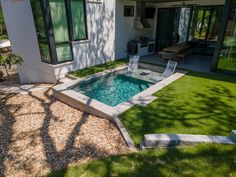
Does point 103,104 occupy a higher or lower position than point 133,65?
lower

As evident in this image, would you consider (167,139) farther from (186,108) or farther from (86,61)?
(86,61)

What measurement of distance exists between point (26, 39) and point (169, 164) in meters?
8.36

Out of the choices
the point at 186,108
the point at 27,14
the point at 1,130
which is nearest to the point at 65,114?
the point at 1,130

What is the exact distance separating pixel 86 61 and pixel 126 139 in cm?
580

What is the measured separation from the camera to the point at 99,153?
3.71 m

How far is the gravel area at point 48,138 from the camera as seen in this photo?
3.55 meters

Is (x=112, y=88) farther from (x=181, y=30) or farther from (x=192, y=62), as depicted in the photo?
(x=181, y=30)

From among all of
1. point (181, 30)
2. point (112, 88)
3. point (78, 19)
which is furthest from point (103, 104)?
point (181, 30)

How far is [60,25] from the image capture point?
7.30 m

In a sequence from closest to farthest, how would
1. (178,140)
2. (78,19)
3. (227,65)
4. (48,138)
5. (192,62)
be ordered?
(178,140) < (48,138) < (227,65) < (78,19) < (192,62)

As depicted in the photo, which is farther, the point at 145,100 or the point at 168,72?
the point at 168,72

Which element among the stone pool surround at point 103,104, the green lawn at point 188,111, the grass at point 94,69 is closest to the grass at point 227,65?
the green lawn at point 188,111

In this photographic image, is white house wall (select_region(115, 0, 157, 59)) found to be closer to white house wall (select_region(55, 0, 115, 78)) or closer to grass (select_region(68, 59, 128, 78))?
white house wall (select_region(55, 0, 115, 78))

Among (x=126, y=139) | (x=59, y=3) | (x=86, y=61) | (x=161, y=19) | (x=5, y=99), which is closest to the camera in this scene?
(x=126, y=139)
